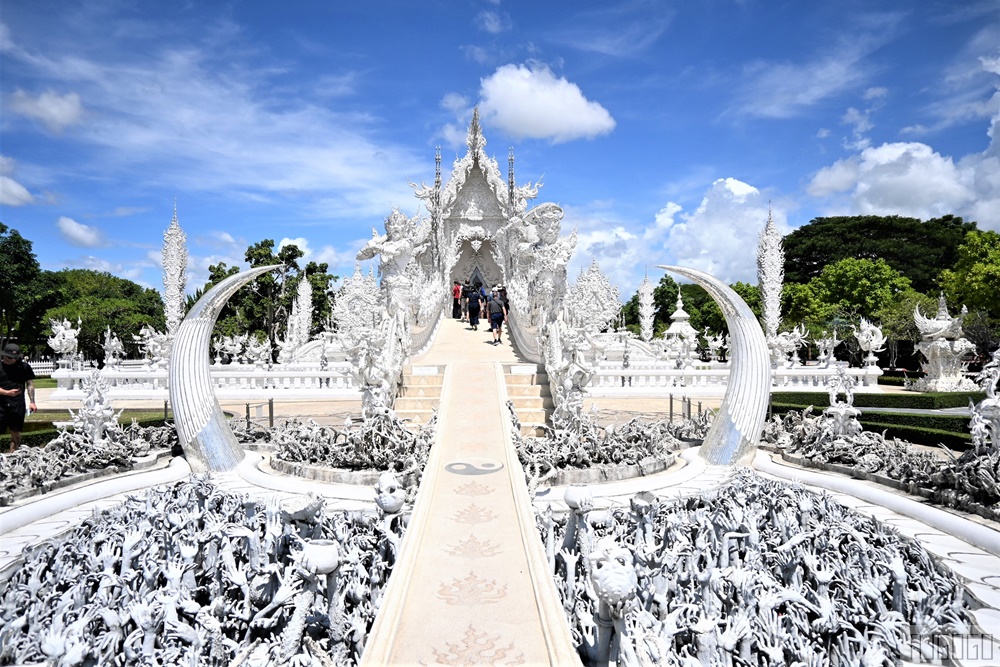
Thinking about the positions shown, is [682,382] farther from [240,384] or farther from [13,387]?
[13,387]

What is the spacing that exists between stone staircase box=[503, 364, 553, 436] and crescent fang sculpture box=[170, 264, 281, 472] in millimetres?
4570

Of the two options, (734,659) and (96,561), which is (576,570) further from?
(96,561)

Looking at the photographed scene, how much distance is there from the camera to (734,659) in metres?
3.79

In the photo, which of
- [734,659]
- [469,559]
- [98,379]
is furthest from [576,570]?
[98,379]

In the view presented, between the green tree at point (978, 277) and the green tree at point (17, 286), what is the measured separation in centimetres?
4502

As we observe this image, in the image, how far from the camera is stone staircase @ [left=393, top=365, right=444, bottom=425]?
1093 cm

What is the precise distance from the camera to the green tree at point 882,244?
4341cm

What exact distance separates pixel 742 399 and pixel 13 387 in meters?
10.5

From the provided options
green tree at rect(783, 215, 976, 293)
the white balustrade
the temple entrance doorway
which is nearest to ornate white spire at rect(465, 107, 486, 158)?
the temple entrance doorway

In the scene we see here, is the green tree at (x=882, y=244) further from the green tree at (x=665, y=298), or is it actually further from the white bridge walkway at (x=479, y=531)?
the white bridge walkway at (x=479, y=531)

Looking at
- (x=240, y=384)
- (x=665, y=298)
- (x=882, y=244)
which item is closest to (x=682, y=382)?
(x=240, y=384)

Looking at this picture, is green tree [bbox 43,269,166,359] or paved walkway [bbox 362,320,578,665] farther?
green tree [bbox 43,269,166,359]

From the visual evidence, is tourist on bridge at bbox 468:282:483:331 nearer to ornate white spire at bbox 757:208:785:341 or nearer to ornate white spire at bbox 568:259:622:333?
ornate white spire at bbox 568:259:622:333

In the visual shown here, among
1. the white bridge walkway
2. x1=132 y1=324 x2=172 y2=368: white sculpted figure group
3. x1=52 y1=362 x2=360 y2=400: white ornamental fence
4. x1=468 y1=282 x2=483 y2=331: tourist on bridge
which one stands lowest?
the white bridge walkway
